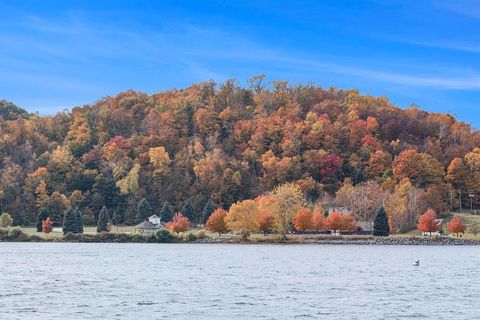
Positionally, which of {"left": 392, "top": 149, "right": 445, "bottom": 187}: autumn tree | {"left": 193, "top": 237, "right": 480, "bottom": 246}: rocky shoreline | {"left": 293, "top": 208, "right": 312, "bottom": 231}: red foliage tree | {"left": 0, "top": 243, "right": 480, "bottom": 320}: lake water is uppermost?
{"left": 392, "top": 149, "right": 445, "bottom": 187}: autumn tree

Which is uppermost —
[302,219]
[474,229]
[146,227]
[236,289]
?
[302,219]

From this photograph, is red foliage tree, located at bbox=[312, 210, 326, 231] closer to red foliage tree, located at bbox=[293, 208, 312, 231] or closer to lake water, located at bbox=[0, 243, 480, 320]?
red foliage tree, located at bbox=[293, 208, 312, 231]

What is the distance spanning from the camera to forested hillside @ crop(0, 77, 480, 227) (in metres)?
159

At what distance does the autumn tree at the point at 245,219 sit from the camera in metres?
118

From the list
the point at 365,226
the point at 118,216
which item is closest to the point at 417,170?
the point at 365,226

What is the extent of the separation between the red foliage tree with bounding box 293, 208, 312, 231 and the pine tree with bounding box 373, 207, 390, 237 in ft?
35.0

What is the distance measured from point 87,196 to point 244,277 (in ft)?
369

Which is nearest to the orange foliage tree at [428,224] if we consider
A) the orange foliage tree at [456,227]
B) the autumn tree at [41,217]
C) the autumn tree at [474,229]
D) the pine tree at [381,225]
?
the orange foliage tree at [456,227]

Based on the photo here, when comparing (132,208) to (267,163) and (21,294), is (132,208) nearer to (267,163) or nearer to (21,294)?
(267,163)

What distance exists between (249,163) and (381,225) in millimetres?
62741

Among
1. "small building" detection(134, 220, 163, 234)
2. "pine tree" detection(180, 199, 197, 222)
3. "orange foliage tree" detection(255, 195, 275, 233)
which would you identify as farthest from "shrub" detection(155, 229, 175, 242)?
"pine tree" detection(180, 199, 197, 222)

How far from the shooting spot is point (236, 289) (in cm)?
4844

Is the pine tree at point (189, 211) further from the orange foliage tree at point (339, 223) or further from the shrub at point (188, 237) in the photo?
the orange foliage tree at point (339, 223)

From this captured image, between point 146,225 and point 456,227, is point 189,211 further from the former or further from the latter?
point 456,227
